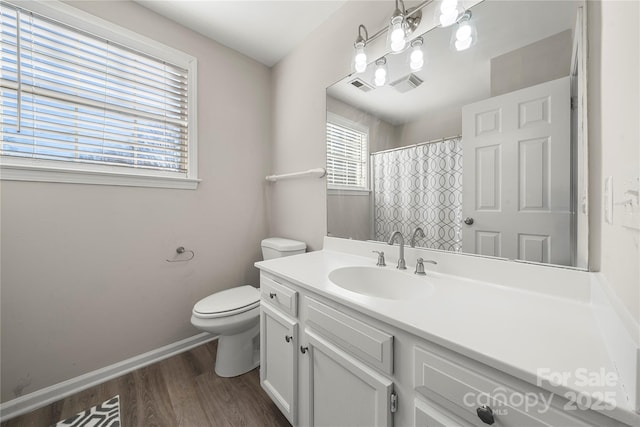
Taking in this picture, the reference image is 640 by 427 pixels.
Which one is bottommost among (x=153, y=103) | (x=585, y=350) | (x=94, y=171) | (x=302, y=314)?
(x=302, y=314)

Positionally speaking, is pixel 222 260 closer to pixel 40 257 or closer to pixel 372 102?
pixel 40 257

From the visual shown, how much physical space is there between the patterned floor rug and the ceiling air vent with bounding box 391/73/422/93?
223cm

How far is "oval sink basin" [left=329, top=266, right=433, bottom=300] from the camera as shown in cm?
103

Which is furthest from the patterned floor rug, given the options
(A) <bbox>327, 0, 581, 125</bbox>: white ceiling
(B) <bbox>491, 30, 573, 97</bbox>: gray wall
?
(B) <bbox>491, 30, 573, 97</bbox>: gray wall

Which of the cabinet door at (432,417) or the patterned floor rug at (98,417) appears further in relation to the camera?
the patterned floor rug at (98,417)

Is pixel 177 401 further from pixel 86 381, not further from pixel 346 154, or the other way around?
pixel 346 154

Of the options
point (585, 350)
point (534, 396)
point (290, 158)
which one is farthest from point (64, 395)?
point (585, 350)

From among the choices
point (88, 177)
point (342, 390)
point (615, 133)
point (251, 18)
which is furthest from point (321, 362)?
point (251, 18)

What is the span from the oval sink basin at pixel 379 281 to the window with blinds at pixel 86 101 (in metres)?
1.44

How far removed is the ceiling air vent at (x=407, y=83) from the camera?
1160 millimetres

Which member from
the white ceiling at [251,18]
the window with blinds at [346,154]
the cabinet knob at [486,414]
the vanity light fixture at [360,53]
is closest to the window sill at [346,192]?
the window with blinds at [346,154]

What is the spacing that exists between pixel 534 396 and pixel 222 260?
1.92 metres

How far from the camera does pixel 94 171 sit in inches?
54.9

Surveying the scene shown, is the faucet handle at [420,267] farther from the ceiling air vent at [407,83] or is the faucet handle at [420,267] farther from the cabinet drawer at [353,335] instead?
the ceiling air vent at [407,83]
